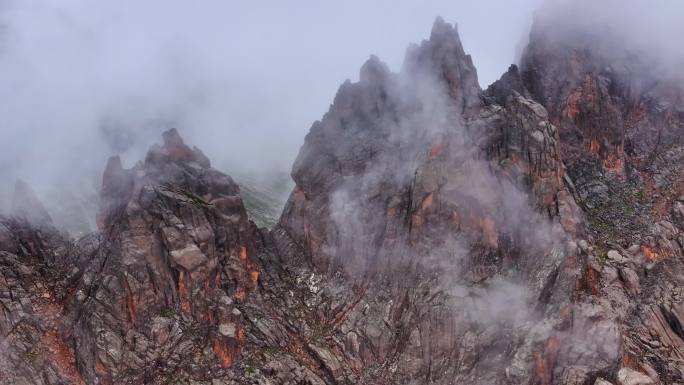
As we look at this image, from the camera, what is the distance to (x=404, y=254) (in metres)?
105

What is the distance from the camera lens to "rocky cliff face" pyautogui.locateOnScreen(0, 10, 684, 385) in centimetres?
9088

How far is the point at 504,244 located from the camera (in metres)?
99.9

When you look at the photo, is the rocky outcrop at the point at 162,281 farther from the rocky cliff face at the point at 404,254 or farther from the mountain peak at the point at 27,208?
the mountain peak at the point at 27,208

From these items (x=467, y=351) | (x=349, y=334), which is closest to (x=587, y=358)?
(x=467, y=351)

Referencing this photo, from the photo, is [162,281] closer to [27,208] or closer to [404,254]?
[27,208]

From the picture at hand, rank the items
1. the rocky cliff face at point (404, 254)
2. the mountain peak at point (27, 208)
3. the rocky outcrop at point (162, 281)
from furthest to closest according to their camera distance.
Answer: the mountain peak at point (27, 208)
the rocky outcrop at point (162, 281)
the rocky cliff face at point (404, 254)

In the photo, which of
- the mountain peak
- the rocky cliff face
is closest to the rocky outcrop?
the rocky cliff face

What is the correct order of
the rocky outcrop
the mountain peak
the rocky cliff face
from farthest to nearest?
the mountain peak < the rocky outcrop < the rocky cliff face

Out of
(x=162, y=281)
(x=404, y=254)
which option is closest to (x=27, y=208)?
(x=162, y=281)

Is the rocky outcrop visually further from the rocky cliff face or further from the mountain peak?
the mountain peak

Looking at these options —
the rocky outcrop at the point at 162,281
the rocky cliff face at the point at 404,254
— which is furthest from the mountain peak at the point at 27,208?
the rocky outcrop at the point at 162,281

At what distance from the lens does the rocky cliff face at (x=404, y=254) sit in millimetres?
90875

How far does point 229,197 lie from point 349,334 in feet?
103

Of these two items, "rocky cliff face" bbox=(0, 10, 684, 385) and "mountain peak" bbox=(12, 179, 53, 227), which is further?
"mountain peak" bbox=(12, 179, 53, 227)
